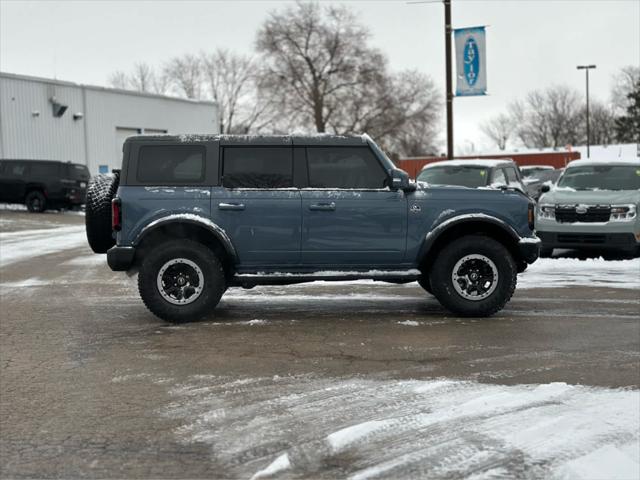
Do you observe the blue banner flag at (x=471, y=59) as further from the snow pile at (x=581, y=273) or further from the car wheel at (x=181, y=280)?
the car wheel at (x=181, y=280)

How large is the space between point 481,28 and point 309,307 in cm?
1124

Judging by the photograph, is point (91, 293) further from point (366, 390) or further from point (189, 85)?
point (189, 85)

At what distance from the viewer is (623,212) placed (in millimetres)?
12844

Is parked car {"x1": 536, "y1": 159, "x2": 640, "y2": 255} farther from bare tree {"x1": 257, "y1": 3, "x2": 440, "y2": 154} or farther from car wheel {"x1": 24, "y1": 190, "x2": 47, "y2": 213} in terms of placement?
bare tree {"x1": 257, "y1": 3, "x2": 440, "y2": 154}

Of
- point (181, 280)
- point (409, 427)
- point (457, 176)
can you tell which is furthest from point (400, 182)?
point (457, 176)

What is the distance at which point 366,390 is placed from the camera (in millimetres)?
5383

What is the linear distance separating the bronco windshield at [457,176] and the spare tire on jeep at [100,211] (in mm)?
6816

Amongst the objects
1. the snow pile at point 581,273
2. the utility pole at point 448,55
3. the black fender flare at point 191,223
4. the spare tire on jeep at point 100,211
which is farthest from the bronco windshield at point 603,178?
the spare tire on jeep at point 100,211

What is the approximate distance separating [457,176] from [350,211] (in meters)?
6.15

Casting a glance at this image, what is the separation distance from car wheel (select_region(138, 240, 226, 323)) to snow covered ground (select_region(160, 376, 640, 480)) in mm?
2217

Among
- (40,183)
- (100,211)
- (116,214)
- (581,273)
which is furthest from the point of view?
(40,183)

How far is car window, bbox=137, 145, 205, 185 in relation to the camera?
26.3 feet

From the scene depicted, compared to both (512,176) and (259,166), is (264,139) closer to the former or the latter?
(259,166)

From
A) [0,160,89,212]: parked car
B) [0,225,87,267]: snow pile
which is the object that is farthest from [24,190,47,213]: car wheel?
[0,225,87,267]: snow pile
